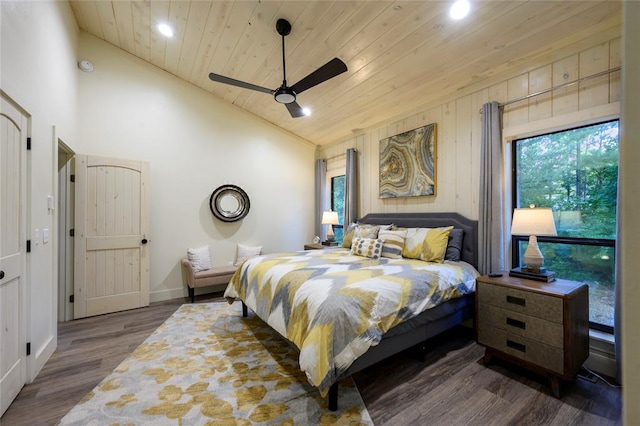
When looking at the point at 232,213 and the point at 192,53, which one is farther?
the point at 232,213

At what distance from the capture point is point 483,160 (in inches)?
115

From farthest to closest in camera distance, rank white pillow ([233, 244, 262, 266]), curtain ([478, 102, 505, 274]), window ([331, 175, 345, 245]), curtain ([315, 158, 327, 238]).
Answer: curtain ([315, 158, 327, 238]) < window ([331, 175, 345, 245]) < white pillow ([233, 244, 262, 266]) < curtain ([478, 102, 505, 274])

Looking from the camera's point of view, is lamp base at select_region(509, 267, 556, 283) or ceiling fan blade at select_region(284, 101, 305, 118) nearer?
lamp base at select_region(509, 267, 556, 283)

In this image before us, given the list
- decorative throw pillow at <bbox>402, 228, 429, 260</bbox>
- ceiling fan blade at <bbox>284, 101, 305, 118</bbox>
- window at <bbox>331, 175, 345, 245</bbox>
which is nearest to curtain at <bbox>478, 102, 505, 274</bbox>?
decorative throw pillow at <bbox>402, 228, 429, 260</bbox>

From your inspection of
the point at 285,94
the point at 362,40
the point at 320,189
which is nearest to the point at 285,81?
the point at 285,94

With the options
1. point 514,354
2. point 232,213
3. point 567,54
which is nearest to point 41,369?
point 232,213

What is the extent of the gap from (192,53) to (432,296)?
411 cm

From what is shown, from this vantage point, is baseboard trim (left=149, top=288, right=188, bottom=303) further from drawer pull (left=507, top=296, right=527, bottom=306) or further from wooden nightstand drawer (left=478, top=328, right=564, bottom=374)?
drawer pull (left=507, top=296, right=527, bottom=306)

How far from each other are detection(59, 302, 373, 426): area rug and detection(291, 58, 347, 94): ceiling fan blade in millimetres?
2559

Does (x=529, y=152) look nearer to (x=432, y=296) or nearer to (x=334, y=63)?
(x=432, y=296)

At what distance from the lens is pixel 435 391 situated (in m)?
2.00

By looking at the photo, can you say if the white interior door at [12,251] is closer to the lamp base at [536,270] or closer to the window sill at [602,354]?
the lamp base at [536,270]

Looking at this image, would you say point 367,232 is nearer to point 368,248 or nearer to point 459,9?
point 368,248

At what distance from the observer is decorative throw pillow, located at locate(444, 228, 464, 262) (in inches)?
119
